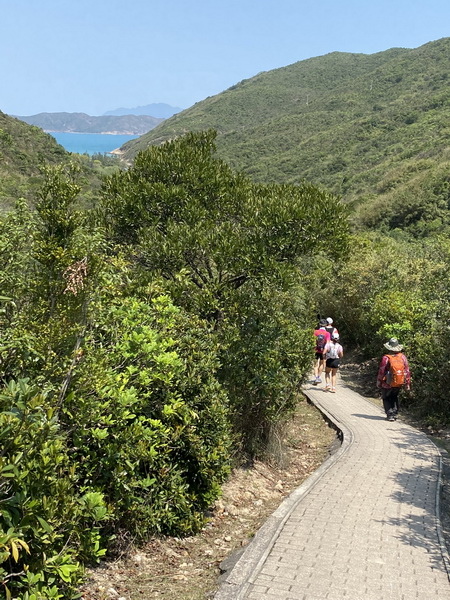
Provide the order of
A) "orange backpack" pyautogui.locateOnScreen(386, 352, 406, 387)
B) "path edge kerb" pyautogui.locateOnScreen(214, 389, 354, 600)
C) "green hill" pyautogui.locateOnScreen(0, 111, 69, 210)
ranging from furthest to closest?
1. "green hill" pyautogui.locateOnScreen(0, 111, 69, 210)
2. "orange backpack" pyautogui.locateOnScreen(386, 352, 406, 387)
3. "path edge kerb" pyautogui.locateOnScreen(214, 389, 354, 600)

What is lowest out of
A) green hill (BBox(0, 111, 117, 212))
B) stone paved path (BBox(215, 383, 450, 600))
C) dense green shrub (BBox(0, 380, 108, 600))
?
stone paved path (BBox(215, 383, 450, 600))

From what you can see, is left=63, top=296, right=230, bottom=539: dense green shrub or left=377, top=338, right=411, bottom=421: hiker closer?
left=63, top=296, right=230, bottom=539: dense green shrub

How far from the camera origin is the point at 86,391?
3.82 metres

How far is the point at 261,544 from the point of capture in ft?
16.2

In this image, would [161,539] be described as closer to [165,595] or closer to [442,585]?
[165,595]

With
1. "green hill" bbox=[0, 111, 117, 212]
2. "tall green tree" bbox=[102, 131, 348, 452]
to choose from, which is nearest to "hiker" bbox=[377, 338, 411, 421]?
"tall green tree" bbox=[102, 131, 348, 452]

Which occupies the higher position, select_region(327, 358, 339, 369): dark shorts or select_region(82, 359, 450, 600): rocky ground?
select_region(327, 358, 339, 369): dark shorts

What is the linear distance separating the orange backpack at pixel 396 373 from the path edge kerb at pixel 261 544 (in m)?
2.33

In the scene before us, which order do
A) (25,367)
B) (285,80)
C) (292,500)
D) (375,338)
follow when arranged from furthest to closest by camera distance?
(285,80), (375,338), (292,500), (25,367)

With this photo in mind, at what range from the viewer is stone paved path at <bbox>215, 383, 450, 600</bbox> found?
418 centimetres

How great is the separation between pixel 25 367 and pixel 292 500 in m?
3.89

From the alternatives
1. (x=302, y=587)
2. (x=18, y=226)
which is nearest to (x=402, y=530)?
(x=302, y=587)

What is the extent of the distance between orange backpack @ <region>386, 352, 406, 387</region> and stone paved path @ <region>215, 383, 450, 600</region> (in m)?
1.61

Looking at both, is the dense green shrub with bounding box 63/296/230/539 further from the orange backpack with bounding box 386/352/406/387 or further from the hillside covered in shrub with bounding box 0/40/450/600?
the orange backpack with bounding box 386/352/406/387
